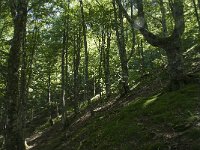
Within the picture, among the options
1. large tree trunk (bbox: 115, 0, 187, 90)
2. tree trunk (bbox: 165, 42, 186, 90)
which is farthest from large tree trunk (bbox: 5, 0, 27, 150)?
tree trunk (bbox: 165, 42, 186, 90)

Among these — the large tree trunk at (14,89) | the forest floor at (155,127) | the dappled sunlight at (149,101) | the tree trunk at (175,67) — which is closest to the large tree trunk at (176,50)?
the tree trunk at (175,67)

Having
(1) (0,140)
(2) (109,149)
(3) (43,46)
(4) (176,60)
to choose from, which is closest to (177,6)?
(4) (176,60)

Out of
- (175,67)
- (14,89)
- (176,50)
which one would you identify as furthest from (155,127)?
(14,89)

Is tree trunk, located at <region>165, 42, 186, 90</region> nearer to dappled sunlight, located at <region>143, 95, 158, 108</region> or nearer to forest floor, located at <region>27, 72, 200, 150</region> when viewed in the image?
forest floor, located at <region>27, 72, 200, 150</region>

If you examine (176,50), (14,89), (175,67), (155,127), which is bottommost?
(155,127)

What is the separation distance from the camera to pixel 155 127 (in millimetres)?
10938

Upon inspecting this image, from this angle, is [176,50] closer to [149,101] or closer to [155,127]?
[149,101]

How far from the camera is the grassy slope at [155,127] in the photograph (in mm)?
9281

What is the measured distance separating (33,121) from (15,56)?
36.2m

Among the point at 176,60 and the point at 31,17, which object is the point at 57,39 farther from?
the point at 176,60

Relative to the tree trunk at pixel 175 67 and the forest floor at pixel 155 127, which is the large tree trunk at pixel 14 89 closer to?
the forest floor at pixel 155 127

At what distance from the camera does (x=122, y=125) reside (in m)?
12.6

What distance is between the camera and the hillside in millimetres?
9277

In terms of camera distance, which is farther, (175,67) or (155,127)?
(175,67)
